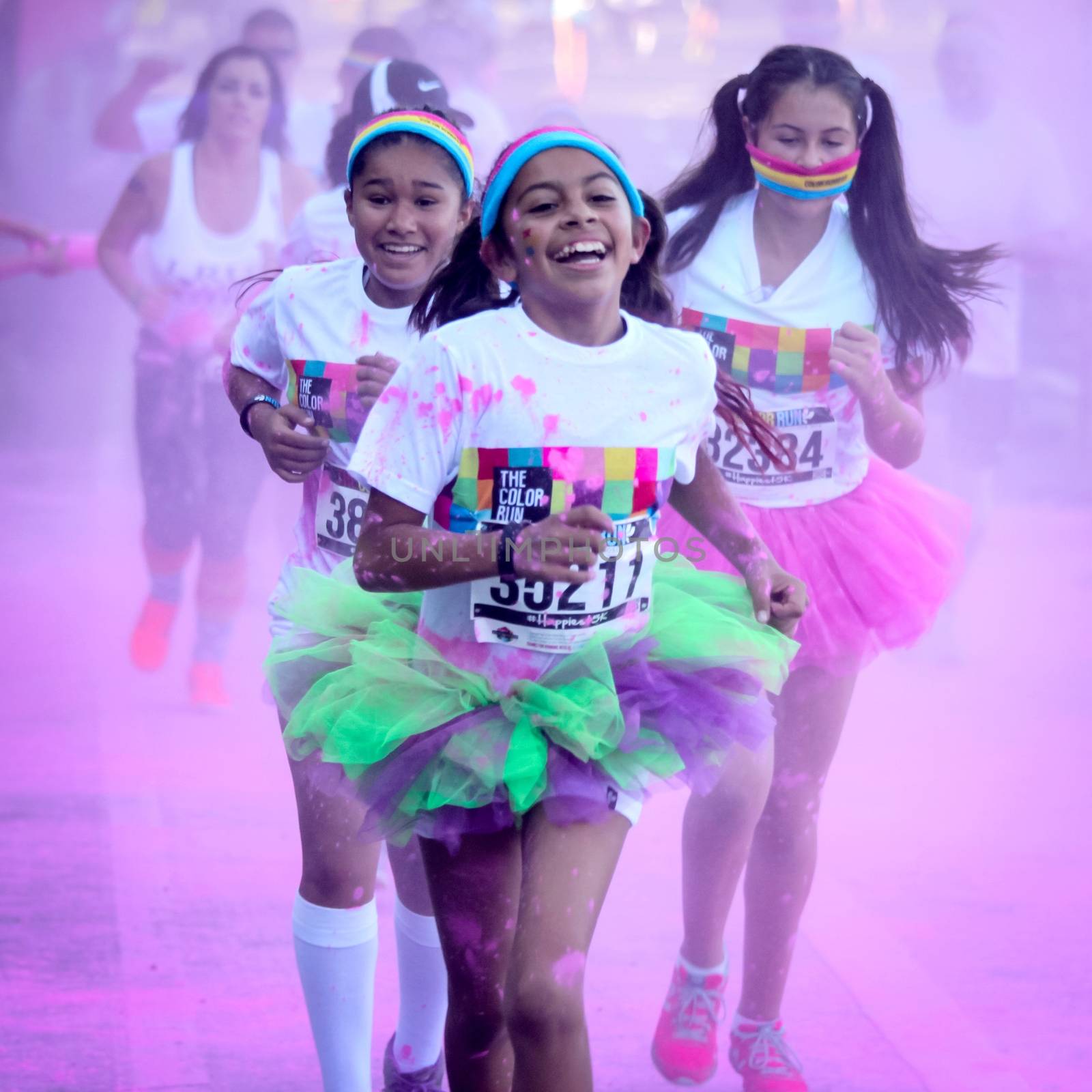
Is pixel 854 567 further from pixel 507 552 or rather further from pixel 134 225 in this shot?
pixel 134 225

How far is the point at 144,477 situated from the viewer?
15.3 feet

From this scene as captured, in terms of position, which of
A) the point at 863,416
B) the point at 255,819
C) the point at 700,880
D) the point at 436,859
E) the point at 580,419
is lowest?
the point at 255,819

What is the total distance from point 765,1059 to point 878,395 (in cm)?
106

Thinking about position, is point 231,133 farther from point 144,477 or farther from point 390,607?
point 390,607

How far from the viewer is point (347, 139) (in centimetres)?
384

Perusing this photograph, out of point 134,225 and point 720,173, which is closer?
point 720,173

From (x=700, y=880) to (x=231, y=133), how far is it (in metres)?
2.83

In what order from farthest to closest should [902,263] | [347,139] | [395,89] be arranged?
[347,139] → [395,89] → [902,263]

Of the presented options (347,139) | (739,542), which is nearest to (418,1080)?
(739,542)

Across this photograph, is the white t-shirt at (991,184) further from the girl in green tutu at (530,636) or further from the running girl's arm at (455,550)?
the running girl's arm at (455,550)

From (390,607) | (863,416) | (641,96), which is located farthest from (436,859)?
(641,96)

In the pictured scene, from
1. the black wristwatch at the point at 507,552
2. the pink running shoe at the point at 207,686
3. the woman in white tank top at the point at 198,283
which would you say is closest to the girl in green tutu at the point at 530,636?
the black wristwatch at the point at 507,552

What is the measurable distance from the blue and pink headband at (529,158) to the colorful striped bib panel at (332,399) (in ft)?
1.19

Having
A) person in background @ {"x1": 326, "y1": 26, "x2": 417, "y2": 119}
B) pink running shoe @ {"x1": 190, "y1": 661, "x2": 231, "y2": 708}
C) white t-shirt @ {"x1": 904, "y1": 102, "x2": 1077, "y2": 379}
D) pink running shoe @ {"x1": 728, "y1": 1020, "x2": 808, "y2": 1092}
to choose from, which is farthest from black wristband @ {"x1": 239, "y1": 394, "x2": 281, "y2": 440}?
white t-shirt @ {"x1": 904, "y1": 102, "x2": 1077, "y2": 379}
